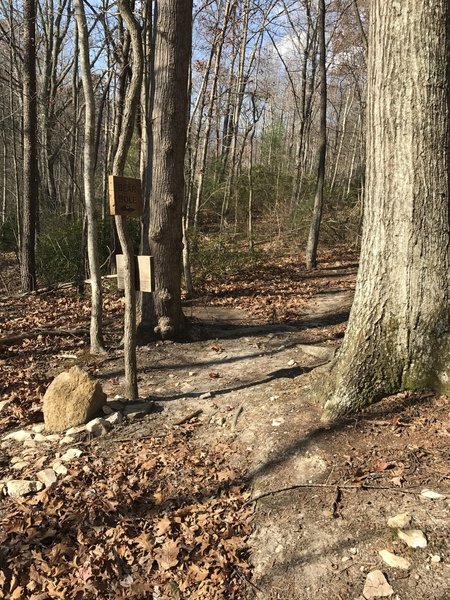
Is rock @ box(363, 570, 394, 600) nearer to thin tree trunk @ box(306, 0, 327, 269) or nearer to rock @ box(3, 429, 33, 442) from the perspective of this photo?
rock @ box(3, 429, 33, 442)

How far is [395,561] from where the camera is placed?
245 centimetres

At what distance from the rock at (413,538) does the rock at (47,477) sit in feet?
8.39

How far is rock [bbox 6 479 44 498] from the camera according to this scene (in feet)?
11.2

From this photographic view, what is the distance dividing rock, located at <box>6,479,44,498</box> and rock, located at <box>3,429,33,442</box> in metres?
0.77

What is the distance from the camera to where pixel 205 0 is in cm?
1358

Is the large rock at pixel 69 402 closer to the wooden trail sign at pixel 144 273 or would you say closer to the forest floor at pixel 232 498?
the forest floor at pixel 232 498

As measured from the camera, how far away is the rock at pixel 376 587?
2305 millimetres

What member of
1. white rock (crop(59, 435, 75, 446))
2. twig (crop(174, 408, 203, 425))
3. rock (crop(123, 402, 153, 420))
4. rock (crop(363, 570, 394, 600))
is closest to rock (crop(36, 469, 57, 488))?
white rock (crop(59, 435, 75, 446))

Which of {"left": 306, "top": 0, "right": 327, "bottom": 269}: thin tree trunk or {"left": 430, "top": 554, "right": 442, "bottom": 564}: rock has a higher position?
{"left": 306, "top": 0, "right": 327, "bottom": 269}: thin tree trunk

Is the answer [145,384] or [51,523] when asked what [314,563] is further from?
[145,384]

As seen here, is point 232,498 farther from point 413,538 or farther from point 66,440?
point 66,440

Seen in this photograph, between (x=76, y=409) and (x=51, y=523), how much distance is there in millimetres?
1357

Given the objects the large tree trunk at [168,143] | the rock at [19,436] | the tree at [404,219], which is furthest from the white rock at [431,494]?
the large tree trunk at [168,143]

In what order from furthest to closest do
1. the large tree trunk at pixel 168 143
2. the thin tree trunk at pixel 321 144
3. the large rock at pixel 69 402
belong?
the thin tree trunk at pixel 321 144
the large tree trunk at pixel 168 143
the large rock at pixel 69 402
